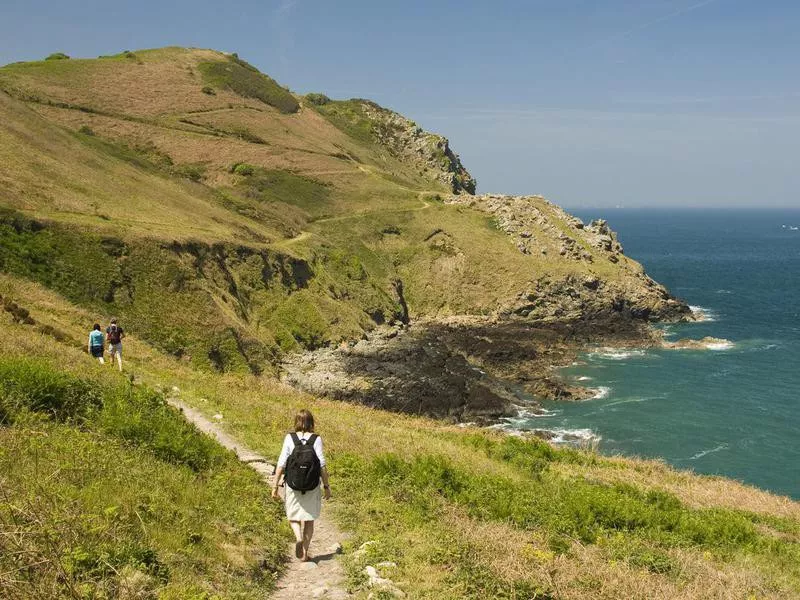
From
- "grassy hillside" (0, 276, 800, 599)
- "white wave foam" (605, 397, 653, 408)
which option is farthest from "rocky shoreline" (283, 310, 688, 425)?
"grassy hillside" (0, 276, 800, 599)

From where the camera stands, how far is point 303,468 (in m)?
9.46

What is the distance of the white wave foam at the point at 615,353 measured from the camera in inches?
2601

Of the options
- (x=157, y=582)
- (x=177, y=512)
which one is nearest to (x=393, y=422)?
(x=177, y=512)

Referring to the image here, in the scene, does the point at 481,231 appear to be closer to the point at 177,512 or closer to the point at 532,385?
the point at 532,385

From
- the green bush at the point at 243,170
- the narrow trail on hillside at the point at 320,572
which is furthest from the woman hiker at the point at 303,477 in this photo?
the green bush at the point at 243,170

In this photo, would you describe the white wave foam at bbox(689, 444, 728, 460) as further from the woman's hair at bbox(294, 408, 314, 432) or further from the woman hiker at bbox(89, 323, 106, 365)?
the woman's hair at bbox(294, 408, 314, 432)

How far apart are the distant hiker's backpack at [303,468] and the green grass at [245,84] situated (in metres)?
128

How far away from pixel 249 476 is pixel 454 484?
4.79 meters

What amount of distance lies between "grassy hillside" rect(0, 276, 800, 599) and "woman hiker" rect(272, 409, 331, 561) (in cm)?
92

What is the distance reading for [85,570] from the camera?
6.39 metres

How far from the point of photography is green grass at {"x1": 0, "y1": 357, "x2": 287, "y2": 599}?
630 cm

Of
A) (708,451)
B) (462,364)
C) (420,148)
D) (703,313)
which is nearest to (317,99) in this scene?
(420,148)

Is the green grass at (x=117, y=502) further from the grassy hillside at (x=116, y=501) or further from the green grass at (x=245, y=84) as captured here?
the green grass at (x=245, y=84)

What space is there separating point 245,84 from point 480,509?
132682 mm
